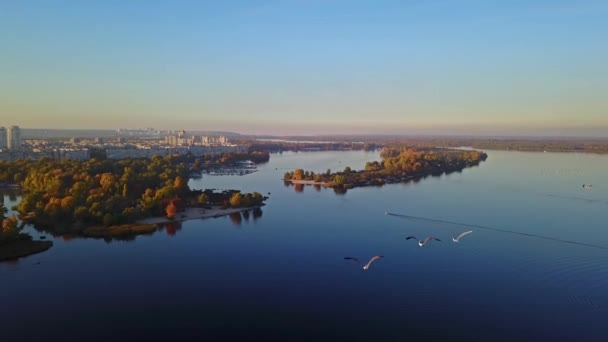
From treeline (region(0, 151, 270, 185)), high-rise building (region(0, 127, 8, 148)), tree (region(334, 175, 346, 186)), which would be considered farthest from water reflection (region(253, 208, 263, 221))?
high-rise building (region(0, 127, 8, 148))

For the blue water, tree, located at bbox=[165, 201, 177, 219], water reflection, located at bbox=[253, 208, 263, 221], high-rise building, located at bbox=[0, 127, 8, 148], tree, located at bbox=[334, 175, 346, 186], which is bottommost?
the blue water

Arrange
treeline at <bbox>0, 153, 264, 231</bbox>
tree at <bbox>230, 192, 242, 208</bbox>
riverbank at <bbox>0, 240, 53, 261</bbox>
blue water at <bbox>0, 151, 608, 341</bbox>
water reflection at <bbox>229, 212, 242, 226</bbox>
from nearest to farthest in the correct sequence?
blue water at <bbox>0, 151, 608, 341</bbox> < riverbank at <bbox>0, 240, 53, 261</bbox> < treeline at <bbox>0, 153, 264, 231</bbox> < water reflection at <bbox>229, 212, 242, 226</bbox> < tree at <bbox>230, 192, 242, 208</bbox>

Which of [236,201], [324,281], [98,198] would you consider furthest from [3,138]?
[324,281]

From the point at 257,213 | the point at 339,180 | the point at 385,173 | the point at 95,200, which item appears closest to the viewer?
the point at 95,200

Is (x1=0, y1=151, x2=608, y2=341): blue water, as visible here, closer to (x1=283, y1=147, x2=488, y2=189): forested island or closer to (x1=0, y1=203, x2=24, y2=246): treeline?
(x1=0, y1=203, x2=24, y2=246): treeline

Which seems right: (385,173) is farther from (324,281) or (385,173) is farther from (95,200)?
(324,281)

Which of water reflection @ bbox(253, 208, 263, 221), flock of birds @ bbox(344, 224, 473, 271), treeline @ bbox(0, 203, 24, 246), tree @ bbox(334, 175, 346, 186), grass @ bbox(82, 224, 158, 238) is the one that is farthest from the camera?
tree @ bbox(334, 175, 346, 186)
